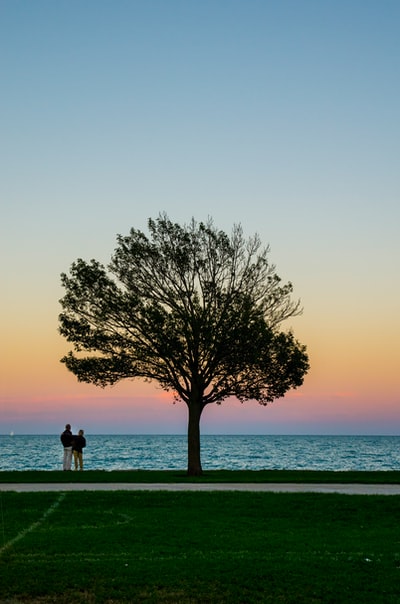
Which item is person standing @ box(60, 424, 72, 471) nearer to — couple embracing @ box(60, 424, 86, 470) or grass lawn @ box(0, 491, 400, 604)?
couple embracing @ box(60, 424, 86, 470)

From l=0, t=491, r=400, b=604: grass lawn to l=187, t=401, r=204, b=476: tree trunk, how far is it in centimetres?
1429

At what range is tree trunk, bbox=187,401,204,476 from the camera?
122 ft

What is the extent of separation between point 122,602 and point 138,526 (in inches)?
258

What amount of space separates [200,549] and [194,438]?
2279 centimetres

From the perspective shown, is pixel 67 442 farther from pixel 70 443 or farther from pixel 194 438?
pixel 194 438

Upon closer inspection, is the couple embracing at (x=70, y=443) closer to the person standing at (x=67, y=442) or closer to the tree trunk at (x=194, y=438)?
the person standing at (x=67, y=442)

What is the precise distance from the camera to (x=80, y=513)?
63.8ft

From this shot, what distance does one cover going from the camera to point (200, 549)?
14602mm

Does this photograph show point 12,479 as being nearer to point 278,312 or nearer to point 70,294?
point 70,294

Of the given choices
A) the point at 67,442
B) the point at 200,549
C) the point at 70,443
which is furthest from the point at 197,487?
the point at 200,549

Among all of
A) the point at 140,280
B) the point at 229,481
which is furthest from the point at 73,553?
the point at 140,280

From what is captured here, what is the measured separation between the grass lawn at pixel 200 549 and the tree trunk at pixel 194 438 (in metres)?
14.3

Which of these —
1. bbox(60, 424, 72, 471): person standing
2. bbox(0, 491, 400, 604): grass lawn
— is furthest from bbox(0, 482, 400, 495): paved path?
bbox(60, 424, 72, 471): person standing

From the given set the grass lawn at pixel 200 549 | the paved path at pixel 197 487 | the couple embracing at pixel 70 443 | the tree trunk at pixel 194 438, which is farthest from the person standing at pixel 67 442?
the grass lawn at pixel 200 549
